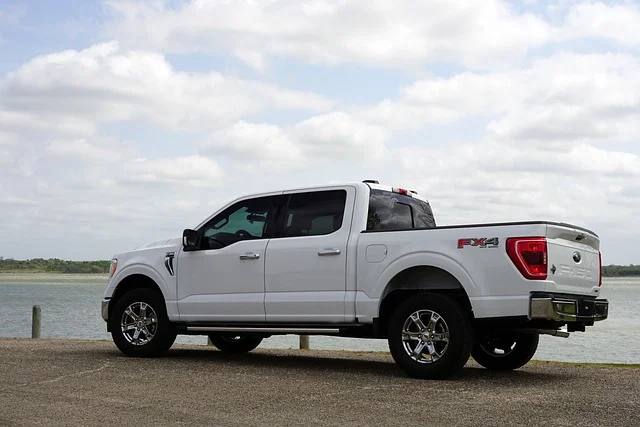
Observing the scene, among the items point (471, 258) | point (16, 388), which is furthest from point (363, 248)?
point (16, 388)

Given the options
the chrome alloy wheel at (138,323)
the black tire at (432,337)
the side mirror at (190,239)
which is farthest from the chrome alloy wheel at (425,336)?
the chrome alloy wheel at (138,323)

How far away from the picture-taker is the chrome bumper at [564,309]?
870cm

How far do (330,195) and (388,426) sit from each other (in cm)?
411

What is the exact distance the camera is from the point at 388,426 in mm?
6785

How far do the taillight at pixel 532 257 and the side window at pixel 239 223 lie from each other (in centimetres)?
328

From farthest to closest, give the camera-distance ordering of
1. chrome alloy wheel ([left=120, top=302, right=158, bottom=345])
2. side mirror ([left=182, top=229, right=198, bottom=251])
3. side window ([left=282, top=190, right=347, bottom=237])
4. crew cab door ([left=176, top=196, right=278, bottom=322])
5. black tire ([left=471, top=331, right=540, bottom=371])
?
chrome alloy wheel ([left=120, top=302, right=158, bottom=345]) < side mirror ([left=182, top=229, right=198, bottom=251]) < crew cab door ([left=176, top=196, right=278, bottom=322]) < black tire ([left=471, top=331, right=540, bottom=371]) < side window ([left=282, top=190, right=347, bottom=237])

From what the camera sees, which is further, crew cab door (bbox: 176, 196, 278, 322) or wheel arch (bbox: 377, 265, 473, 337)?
crew cab door (bbox: 176, 196, 278, 322)

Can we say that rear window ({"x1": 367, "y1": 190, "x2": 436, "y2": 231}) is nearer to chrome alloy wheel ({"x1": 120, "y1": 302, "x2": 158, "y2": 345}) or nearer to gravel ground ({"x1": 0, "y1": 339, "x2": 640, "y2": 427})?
gravel ground ({"x1": 0, "y1": 339, "x2": 640, "y2": 427})

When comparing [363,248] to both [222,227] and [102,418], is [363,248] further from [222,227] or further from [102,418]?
[102,418]

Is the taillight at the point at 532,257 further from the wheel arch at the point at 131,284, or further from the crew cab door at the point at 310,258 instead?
the wheel arch at the point at 131,284

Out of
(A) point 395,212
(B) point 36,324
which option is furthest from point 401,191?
(B) point 36,324

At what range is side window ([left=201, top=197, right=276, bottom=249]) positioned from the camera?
10.8 meters

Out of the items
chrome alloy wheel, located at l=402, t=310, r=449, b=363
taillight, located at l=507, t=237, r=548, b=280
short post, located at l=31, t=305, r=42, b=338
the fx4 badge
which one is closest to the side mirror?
chrome alloy wheel, located at l=402, t=310, r=449, b=363

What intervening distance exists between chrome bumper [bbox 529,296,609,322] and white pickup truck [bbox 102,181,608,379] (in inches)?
0.5
